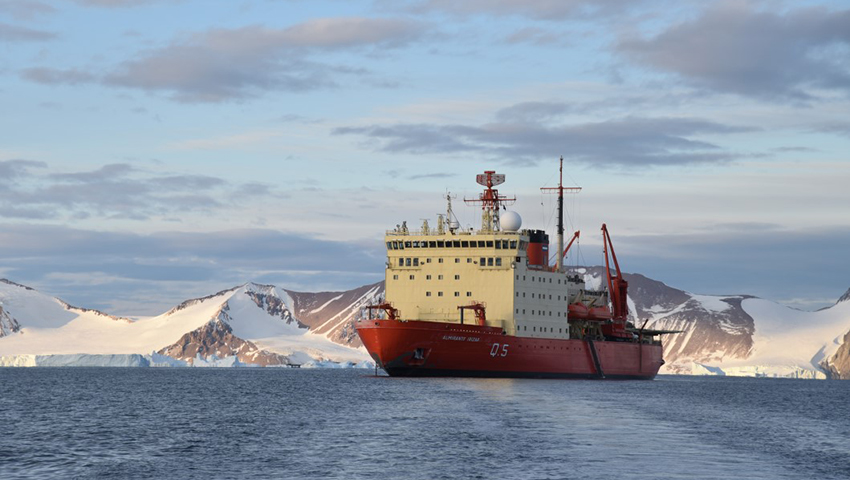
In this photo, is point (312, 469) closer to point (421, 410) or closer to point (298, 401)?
point (421, 410)

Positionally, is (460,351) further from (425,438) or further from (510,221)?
(425,438)

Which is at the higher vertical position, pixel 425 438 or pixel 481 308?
pixel 481 308

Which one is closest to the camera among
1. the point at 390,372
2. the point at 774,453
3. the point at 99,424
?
the point at 774,453

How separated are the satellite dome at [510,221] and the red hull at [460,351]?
34.1 feet

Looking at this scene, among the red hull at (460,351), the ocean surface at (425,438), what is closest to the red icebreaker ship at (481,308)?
the red hull at (460,351)

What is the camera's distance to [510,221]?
91.8 m

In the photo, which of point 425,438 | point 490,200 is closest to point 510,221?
point 490,200

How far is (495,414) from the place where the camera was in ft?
161

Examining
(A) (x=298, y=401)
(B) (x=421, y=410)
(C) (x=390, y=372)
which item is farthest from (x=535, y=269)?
(B) (x=421, y=410)

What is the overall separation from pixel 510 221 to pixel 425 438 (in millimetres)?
53459

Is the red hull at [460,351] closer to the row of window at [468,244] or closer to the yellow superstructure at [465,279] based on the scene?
the yellow superstructure at [465,279]

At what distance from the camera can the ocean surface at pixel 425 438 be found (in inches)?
1261

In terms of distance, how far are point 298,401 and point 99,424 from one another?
57.6 feet

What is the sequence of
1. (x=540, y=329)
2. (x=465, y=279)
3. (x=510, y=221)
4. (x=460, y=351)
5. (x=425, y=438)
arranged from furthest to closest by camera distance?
(x=510, y=221) → (x=540, y=329) → (x=465, y=279) → (x=460, y=351) → (x=425, y=438)
